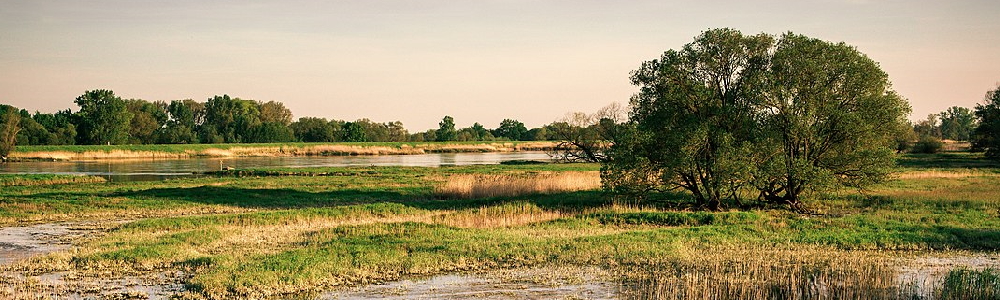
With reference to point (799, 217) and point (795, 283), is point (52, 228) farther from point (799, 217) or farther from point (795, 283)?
point (799, 217)

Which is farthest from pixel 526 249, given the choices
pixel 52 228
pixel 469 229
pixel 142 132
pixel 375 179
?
pixel 142 132

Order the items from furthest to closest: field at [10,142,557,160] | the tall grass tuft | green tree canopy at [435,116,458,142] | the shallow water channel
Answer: green tree canopy at [435,116,458,142] → field at [10,142,557,160] → the shallow water channel → the tall grass tuft

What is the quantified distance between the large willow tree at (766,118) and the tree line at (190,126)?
3150 inches

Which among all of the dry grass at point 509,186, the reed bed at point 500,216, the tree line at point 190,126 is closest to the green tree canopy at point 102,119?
the tree line at point 190,126

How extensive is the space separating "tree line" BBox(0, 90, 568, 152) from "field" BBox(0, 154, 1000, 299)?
70.9 meters

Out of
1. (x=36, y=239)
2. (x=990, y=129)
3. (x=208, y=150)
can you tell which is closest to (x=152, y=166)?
(x=208, y=150)

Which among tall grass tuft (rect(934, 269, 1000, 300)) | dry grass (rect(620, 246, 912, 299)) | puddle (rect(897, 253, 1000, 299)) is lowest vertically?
puddle (rect(897, 253, 1000, 299))

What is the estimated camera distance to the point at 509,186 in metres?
36.4

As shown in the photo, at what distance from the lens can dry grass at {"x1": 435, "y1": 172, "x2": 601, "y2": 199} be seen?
3581cm

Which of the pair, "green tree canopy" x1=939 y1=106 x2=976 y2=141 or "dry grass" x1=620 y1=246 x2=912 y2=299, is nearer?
"dry grass" x1=620 y1=246 x2=912 y2=299

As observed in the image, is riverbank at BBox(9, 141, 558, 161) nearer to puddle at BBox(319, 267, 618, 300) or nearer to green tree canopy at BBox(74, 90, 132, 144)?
green tree canopy at BBox(74, 90, 132, 144)

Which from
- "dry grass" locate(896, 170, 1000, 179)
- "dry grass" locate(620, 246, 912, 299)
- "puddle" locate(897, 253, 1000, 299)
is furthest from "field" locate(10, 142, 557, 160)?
"puddle" locate(897, 253, 1000, 299)

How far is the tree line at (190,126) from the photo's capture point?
117356 mm

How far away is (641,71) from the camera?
31812 mm
